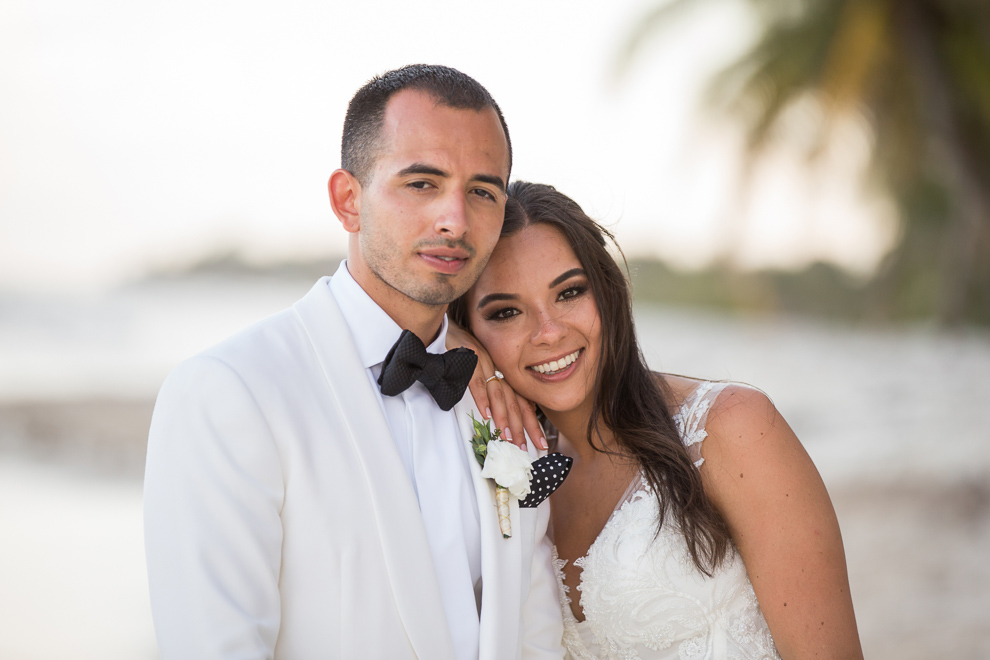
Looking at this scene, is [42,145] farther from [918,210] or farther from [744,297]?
[918,210]

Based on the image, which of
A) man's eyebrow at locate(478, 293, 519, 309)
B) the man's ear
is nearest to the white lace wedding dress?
man's eyebrow at locate(478, 293, 519, 309)

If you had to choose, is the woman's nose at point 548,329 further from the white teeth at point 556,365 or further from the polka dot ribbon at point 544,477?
the polka dot ribbon at point 544,477

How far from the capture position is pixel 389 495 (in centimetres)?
228

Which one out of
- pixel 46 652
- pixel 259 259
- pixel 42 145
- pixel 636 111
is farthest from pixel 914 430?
pixel 42 145

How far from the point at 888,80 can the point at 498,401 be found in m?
11.6

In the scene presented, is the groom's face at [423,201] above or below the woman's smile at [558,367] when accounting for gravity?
above

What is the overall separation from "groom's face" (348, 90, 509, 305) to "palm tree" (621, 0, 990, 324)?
1117cm

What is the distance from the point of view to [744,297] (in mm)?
17453

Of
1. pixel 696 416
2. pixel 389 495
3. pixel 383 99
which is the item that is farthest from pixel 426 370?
pixel 696 416

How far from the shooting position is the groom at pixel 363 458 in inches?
80.4

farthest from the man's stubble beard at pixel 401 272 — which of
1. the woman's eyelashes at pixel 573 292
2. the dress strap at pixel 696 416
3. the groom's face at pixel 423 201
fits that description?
the dress strap at pixel 696 416

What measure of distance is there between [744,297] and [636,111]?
6076 millimetres

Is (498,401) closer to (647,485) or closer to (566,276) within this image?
(566,276)

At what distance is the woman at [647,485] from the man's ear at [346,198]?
2.40 ft
